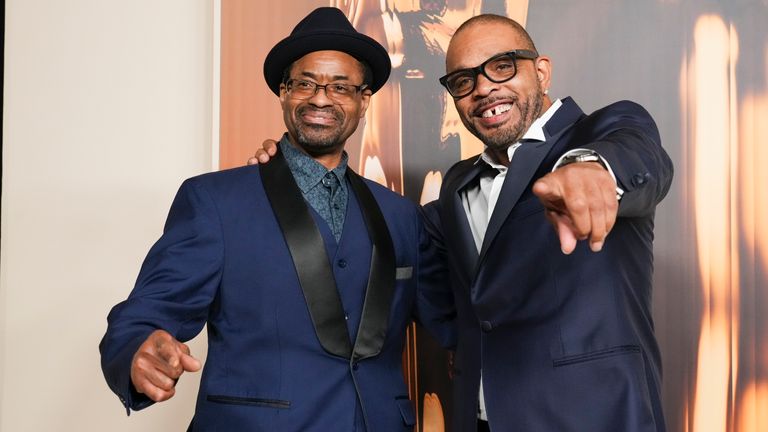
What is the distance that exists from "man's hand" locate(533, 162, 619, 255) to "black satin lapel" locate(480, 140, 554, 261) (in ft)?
1.97

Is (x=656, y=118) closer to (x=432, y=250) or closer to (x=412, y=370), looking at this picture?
(x=432, y=250)

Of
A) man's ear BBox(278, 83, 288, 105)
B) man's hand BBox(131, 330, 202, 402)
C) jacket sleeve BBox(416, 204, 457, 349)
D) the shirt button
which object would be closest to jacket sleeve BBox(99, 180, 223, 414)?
man's hand BBox(131, 330, 202, 402)

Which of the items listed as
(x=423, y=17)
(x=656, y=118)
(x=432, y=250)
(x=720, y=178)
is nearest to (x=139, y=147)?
(x=423, y=17)

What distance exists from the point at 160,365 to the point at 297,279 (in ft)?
1.75

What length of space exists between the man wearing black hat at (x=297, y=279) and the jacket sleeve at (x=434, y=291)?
11 centimetres

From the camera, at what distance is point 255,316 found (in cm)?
186

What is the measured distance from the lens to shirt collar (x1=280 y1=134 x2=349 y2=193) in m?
2.05

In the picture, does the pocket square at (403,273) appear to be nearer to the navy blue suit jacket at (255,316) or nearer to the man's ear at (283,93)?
the navy blue suit jacket at (255,316)

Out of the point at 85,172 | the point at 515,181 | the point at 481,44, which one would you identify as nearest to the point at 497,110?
the point at 481,44

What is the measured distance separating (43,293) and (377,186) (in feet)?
5.72

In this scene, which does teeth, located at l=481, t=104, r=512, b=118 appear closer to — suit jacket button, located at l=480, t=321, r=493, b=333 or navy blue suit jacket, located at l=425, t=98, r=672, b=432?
navy blue suit jacket, located at l=425, t=98, r=672, b=432

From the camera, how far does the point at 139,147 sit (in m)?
3.15

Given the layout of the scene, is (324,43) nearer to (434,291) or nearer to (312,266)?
(312,266)

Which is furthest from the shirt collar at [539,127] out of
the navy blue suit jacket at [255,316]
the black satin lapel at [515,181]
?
the navy blue suit jacket at [255,316]
